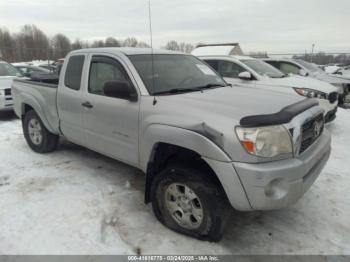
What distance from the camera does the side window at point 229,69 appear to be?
7.41m

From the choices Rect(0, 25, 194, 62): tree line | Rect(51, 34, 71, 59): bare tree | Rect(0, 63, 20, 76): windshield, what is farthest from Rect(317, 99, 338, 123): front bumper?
Rect(51, 34, 71, 59): bare tree

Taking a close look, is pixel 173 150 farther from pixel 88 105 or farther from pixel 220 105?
pixel 88 105

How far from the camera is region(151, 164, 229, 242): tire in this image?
8.86ft

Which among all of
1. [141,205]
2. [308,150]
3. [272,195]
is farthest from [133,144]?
[308,150]

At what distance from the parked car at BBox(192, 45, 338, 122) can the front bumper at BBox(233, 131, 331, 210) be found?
13.7 feet

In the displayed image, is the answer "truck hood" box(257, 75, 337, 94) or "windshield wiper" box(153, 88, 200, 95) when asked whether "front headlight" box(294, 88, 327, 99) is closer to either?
"truck hood" box(257, 75, 337, 94)

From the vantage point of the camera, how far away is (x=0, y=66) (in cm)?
959

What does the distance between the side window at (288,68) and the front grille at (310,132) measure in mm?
7424

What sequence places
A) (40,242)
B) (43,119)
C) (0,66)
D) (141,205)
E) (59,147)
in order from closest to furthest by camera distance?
(40,242) < (141,205) < (43,119) < (59,147) < (0,66)

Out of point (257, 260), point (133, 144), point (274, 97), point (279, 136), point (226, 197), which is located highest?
point (274, 97)

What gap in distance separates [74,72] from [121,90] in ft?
4.75

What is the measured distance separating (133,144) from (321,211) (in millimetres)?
2261

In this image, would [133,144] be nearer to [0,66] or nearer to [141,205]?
[141,205]

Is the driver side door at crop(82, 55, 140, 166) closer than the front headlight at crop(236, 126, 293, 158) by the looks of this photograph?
No
